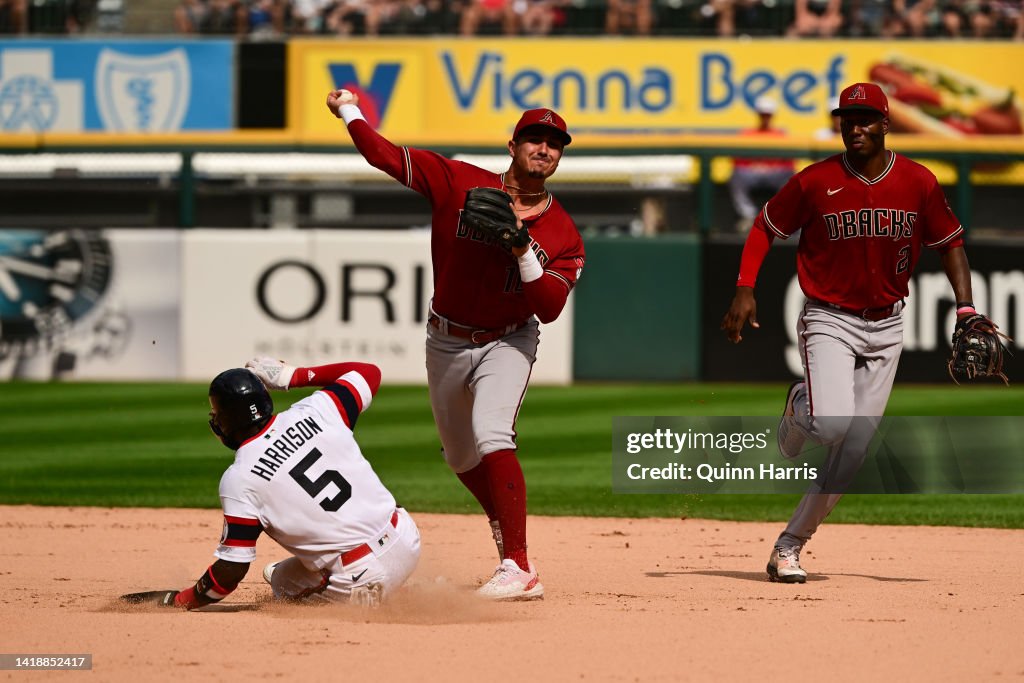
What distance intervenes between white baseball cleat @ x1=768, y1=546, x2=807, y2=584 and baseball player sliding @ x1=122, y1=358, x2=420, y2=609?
5.43ft

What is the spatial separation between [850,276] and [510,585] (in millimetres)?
1937

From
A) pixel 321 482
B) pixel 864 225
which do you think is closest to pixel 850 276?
pixel 864 225

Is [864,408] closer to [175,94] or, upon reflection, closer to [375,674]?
[375,674]

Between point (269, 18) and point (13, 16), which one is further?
point (269, 18)

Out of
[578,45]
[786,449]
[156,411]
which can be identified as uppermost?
[578,45]

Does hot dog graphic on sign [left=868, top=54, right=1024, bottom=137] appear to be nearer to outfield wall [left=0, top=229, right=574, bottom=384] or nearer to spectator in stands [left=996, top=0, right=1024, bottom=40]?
spectator in stands [left=996, top=0, right=1024, bottom=40]

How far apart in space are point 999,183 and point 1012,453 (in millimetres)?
4516

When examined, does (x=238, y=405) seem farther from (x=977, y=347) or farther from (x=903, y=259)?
(x=977, y=347)

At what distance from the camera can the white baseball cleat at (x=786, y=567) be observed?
6438 millimetres

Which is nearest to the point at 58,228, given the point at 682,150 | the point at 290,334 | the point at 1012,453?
the point at 290,334

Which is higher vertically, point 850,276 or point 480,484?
point 850,276

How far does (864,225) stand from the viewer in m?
6.41

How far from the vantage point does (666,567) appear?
706 cm

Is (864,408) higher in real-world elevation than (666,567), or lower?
higher
